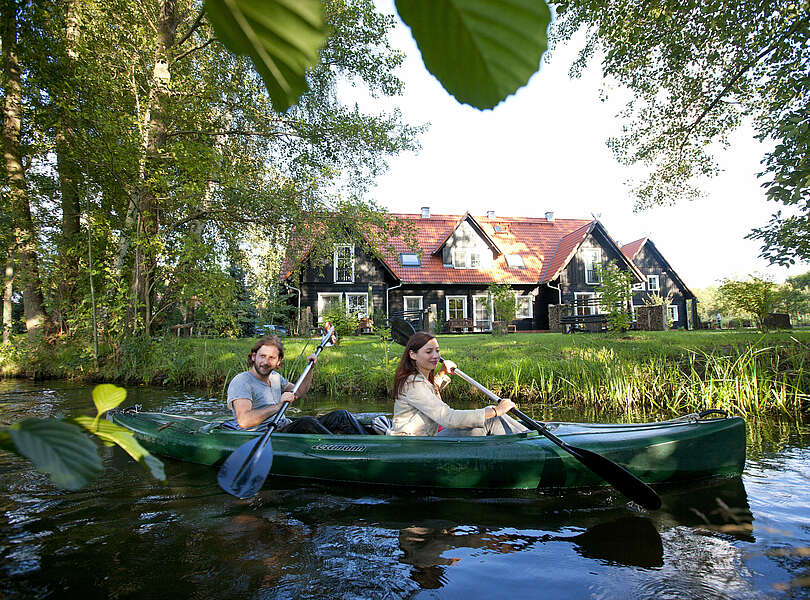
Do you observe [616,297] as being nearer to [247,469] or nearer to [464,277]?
[247,469]

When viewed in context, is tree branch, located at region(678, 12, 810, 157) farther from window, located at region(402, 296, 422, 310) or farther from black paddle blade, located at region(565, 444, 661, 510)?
window, located at region(402, 296, 422, 310)

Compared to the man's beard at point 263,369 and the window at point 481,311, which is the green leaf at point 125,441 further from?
the window at point 481,311

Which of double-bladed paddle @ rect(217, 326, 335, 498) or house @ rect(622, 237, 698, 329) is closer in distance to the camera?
double-bladed paddle @ rect(217, 326, 335, 498)

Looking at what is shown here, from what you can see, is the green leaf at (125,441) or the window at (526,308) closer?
the green leaf at (125,441)

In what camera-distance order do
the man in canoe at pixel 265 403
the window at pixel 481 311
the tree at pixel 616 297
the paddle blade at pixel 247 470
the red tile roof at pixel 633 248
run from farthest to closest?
the red tile roof at pixel 633 248, the window at pixel 481 311, the tree at pixel 616 297, the man in canoe at pixel 265 403, the paddle blade at pixel 247 470

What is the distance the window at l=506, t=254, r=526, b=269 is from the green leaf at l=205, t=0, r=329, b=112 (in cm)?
2224

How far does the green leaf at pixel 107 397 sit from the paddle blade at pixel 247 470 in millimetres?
3037

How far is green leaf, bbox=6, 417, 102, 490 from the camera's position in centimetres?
41

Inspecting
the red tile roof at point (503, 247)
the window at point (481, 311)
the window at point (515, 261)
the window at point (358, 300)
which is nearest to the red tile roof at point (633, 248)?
the red tile roof at point (503, 247)

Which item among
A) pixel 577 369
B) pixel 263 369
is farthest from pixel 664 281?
pixel 263 369

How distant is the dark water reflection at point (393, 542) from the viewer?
9.43 feet

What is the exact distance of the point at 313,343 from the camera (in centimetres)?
1248

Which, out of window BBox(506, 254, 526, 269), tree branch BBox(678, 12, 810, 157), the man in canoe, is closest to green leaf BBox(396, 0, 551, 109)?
the man in canoe

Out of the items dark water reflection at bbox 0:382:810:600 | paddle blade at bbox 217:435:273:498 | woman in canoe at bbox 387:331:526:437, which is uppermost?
woman in canoe at bbox 387:331:526:437
